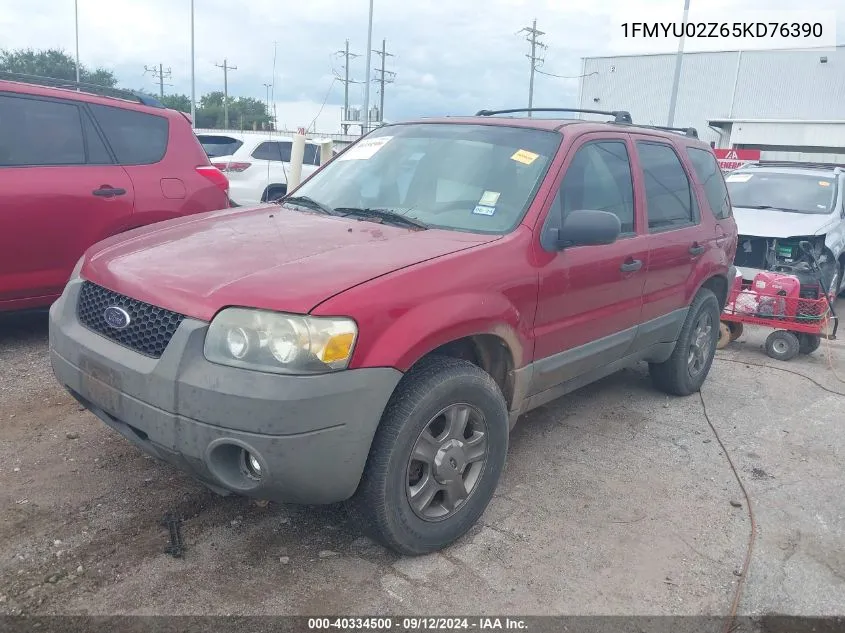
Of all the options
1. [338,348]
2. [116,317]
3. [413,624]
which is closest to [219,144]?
[116,317]

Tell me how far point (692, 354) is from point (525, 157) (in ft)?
7.73

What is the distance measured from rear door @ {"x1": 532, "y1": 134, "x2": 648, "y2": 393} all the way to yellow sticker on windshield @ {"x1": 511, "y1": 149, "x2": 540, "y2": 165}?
0.59ft

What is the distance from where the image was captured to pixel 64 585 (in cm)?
257

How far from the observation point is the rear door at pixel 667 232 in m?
4.23

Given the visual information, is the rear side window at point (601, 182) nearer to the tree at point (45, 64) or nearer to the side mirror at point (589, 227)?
the side mirror at point (589, 227)

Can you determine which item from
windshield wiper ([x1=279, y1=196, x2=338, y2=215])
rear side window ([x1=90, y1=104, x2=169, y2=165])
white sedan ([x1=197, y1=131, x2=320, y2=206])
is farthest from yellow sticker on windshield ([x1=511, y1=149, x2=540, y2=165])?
white sedan ([x1=197, y1=131, x2=320, y2=206])

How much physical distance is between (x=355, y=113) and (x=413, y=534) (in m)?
A: 24.0

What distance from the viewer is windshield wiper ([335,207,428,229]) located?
3.34 m

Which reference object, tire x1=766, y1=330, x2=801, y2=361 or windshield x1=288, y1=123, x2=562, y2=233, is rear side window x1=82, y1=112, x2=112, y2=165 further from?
tire x1=766, y1=330, x2=801, y2=361

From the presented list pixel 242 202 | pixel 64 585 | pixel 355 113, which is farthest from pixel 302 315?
pixel 355 113

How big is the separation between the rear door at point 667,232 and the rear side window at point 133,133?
3.74m

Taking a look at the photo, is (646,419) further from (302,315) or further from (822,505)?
(302,315)

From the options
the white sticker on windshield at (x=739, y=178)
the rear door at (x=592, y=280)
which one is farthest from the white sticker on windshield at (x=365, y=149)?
the white sticker on windshield at (x=739, y=178)

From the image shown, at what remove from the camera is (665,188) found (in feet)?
14.7
